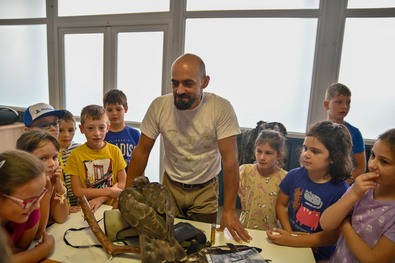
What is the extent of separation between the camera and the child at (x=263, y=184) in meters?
1.72

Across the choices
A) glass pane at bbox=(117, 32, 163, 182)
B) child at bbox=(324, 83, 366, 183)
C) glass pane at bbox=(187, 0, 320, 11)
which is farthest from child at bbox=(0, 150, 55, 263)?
glass pane at bbox=(187, 0, 320, 11)

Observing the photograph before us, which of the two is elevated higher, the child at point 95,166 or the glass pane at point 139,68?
the glass pane at point 139,68

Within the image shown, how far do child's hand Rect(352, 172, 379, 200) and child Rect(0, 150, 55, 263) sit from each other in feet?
4.11

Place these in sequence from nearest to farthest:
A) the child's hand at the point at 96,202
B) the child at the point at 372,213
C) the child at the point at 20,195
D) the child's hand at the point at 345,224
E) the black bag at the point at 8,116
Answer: the child at the point at 20,195 < the child at the point at 372,213 < the child's hand at the point at 345,224 < the child's hand at the point at 96,202 < the black bag at the point at 8,116

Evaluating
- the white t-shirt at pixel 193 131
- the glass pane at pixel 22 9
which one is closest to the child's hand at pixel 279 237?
the white t-shirt at pixel 193 131

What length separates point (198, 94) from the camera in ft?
5.26

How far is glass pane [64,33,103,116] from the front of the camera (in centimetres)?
387

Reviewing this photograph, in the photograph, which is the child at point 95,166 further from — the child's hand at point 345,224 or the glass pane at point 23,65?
the glass pane at point 23,65

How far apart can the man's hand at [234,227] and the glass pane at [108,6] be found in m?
2.88

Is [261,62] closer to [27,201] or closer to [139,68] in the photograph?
[139,68]

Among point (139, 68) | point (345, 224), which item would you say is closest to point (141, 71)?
point (139, 68)

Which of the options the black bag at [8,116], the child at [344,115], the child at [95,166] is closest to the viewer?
the child at [95,166]

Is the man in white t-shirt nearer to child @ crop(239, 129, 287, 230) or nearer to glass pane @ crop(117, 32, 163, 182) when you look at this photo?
child @ crop(239, 129, 287, 230)

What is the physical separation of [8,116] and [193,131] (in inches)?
141
